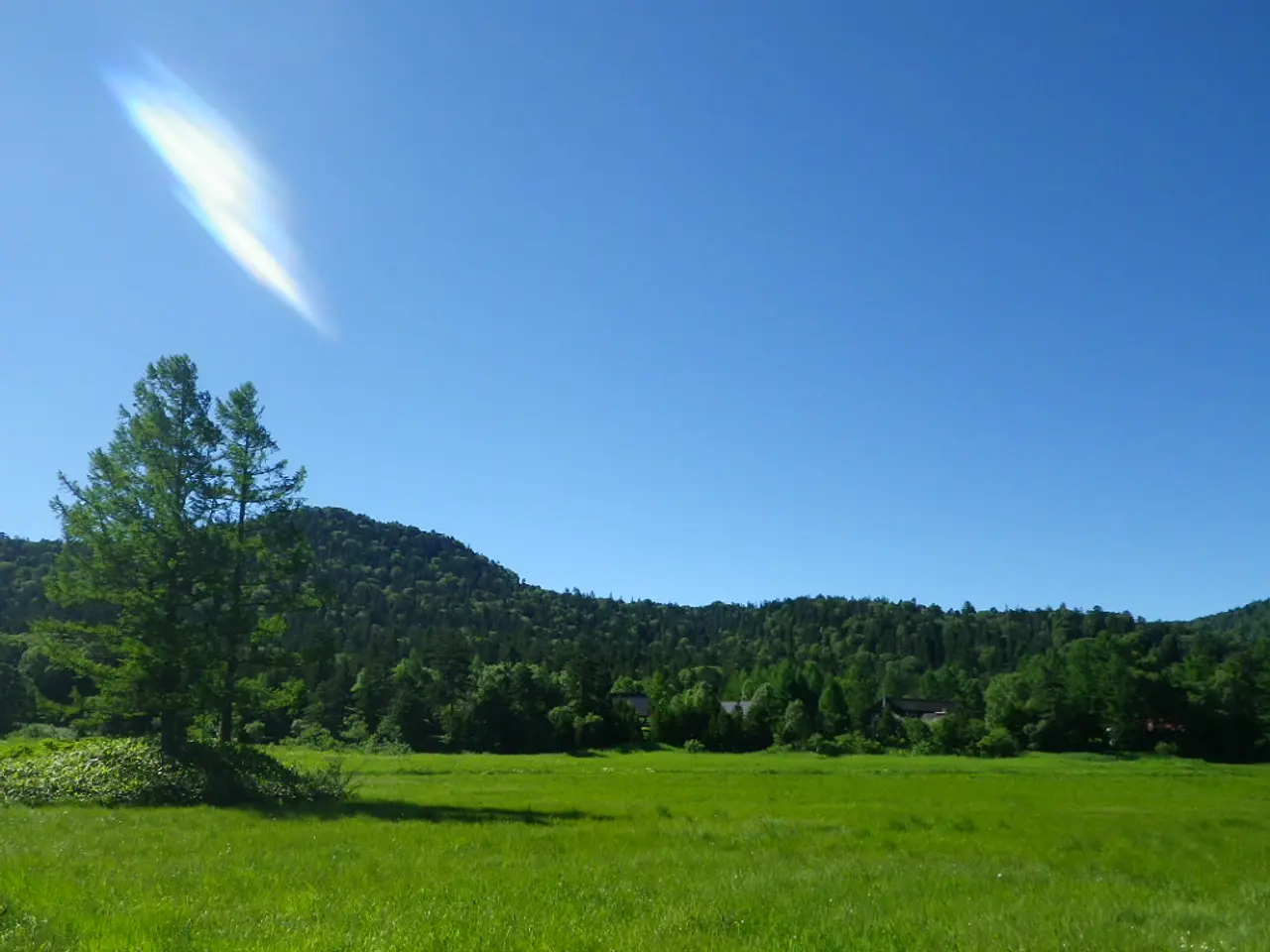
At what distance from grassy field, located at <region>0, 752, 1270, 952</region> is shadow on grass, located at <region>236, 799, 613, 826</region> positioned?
204 mm

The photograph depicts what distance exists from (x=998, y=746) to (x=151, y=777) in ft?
290

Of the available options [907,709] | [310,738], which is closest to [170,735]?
[310,738]

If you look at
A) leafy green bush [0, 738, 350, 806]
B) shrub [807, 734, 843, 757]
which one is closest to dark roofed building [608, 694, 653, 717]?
shrub [807, 734, 843, 757]

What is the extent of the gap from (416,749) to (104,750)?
225ft

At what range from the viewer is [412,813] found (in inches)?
1157

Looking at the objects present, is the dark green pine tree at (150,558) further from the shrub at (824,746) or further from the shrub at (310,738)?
the shrub at (824,746)

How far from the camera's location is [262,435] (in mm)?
36781

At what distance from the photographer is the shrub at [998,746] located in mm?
96562

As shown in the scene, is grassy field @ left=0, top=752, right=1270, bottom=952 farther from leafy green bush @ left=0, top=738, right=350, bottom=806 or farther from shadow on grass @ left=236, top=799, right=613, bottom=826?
leafy green bush @ left=0, top=738, right=350, bottom=806

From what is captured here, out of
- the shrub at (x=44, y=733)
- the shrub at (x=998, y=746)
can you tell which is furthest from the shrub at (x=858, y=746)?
the shrub at (x=44, y=733)

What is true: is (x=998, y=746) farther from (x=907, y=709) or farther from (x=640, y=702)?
(x=640, y=702)

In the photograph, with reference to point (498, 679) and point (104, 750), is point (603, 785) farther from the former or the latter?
point (498, 679)

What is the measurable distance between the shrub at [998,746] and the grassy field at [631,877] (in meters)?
62.4

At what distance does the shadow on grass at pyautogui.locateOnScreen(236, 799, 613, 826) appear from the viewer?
27594 millimetres
